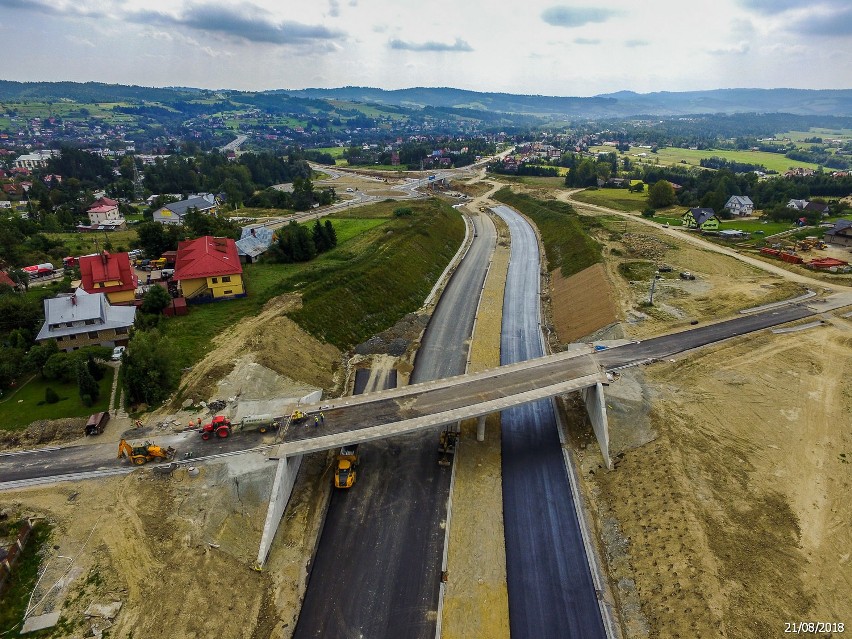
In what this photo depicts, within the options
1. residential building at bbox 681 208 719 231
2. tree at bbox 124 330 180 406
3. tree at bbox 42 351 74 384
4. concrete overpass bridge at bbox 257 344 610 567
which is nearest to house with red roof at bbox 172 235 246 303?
tree at bbox 42 351 74 384

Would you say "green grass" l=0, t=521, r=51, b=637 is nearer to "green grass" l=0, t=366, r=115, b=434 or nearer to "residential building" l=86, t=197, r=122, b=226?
"green grass" l=0, t=366, r=115, b=434

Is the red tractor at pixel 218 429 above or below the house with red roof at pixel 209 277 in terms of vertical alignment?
below

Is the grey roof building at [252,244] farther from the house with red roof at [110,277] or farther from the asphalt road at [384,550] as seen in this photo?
the asphalt road at [384,550]

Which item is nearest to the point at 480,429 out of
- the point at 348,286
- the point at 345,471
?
the point at 345,471

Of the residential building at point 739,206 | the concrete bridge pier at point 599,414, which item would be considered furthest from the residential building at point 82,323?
the residential building at point 739,206

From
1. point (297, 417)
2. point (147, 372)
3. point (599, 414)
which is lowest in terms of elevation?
point (599, 414)

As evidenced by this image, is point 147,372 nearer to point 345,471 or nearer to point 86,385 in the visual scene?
point 86,385
